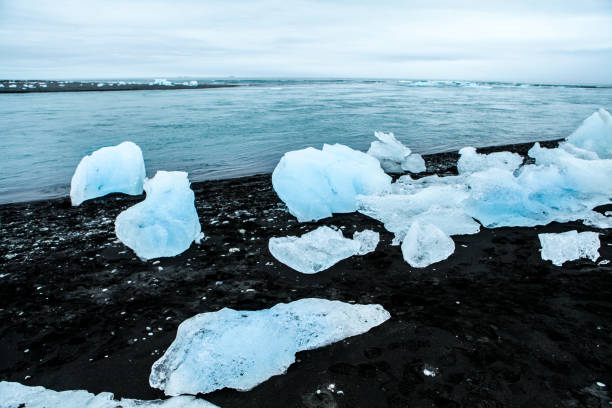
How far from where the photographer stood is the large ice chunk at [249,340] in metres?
2.02

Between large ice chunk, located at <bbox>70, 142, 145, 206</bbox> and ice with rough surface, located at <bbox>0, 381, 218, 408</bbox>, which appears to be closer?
ice with rough surface, located at <bbox>0, 381, 218, 408</bbox>

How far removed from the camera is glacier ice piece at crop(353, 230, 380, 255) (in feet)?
11.9

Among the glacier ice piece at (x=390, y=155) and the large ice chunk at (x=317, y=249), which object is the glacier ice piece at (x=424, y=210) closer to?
the large ice chunk at (x=317, y=249)

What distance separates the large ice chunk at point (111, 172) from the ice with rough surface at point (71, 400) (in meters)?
4.23

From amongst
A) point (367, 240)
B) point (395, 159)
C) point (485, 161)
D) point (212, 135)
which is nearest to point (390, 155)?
A: point (395, 159)

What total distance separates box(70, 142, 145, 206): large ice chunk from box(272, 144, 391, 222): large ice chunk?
9.14 feet

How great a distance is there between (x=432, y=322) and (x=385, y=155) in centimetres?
505

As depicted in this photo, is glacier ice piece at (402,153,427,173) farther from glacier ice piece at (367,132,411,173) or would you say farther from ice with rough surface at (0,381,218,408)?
ice with rough surface at (0,381,218,408)

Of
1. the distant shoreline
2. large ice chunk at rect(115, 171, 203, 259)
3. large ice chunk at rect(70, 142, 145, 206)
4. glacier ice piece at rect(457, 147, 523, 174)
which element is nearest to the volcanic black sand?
large ice chunk at rect(115, 171, 203, 259)

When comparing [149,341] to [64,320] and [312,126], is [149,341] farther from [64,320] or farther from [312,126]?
[312,126]

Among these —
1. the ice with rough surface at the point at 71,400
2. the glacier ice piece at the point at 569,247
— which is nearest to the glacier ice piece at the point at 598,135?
the glacier ice piece at the point at 569,247

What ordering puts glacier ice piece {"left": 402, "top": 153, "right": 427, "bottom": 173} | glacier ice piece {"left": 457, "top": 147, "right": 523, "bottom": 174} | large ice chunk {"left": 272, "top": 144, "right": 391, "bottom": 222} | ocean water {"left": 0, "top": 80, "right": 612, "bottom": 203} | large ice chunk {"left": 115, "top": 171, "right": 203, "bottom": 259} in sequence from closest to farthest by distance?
large ice chunk {"left": 115, "top": 171, "right": 203, "bottom": 259} → large ice chunk {"left": 272, "top": 144, "right": 391, "bottom": 222} → glacier ice piece {"left": 457, "top": 147, "right": 523, "bottom": 174} → glacier ice piece {"left": 402, "top": 153, "right": 427, "bottom": 173} → ocean water {"left": 0, "top": 80, "right": 612, "bottom": 203}

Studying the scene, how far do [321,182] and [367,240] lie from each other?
1259mm

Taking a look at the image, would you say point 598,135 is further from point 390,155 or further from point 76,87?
point 76,87
